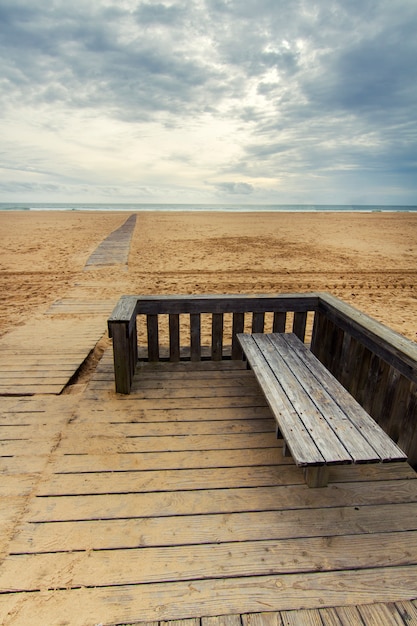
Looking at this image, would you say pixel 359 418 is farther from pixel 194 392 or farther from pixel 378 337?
pixel 194 392

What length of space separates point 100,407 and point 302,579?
80.7 inches

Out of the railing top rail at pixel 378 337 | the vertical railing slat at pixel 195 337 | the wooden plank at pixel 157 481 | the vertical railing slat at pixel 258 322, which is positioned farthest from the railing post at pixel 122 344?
the railing top rail at pixel 378 337

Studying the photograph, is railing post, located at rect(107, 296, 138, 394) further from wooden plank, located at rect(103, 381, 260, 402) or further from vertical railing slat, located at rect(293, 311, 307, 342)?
A: vertical railing slat, located at rect(293, 311, 307, 342)

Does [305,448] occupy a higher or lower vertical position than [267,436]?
higher

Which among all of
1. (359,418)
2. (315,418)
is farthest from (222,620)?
(359,418)

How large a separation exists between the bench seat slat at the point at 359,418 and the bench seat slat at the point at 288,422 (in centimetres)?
33

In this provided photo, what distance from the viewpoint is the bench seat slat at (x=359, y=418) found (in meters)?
2.07

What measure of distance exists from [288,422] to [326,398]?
1.60ft

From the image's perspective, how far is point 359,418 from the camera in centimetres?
241

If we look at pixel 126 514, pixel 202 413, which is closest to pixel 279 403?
pixel 202 413

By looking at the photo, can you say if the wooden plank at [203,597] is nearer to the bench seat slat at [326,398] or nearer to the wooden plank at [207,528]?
the wooden plank at [207,528]

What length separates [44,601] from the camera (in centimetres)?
167

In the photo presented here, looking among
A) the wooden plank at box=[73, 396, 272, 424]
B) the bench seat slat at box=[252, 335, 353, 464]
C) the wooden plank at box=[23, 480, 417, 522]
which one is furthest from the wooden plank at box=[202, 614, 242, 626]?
the wooden plank at box=[73, 396, 272, 424]

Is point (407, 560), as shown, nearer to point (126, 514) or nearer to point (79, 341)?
point (126, 514)
